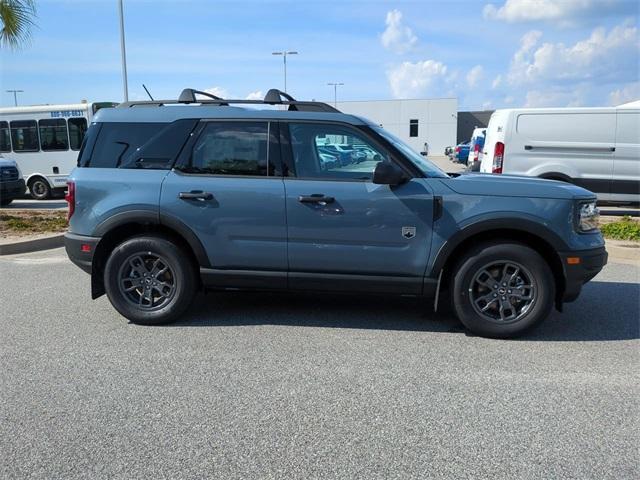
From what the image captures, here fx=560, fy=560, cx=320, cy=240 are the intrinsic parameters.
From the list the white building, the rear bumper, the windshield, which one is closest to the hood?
the windshield

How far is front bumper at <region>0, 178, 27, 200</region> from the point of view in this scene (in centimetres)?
1366

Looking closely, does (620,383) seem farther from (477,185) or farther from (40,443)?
(40,443)

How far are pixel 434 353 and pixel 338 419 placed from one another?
4.39 ft

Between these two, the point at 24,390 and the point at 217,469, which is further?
the point at 24,390

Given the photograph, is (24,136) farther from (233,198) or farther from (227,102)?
(233,198)

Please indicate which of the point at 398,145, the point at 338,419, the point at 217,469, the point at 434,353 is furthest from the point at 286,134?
the point at 217,469

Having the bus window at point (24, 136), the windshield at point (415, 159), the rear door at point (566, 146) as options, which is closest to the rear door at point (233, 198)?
the windshield at point (415, 159)

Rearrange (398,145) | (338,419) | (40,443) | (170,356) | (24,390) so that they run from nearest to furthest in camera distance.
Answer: (40,443) → (338,419) → (24,390) → (170,356) → (398,145)

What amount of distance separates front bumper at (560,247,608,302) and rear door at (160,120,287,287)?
2.34 metres

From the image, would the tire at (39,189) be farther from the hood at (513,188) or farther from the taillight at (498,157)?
the hood at (513,188)

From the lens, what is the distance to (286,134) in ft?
16.1

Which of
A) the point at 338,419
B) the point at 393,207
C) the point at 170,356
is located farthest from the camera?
the point at 393,207

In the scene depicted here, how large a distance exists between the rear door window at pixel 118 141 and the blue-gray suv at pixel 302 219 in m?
0.01

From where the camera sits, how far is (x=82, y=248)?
5102 millimetres
